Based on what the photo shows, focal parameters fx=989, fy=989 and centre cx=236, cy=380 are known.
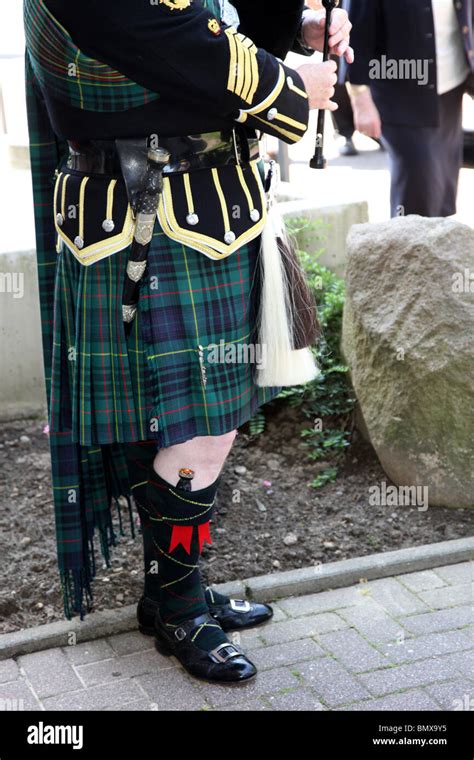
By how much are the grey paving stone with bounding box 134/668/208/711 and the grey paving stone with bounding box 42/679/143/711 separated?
3 cm

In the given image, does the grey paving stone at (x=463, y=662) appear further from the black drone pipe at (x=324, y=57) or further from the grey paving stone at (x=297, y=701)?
the black drone pipe at (x=324, y=57)

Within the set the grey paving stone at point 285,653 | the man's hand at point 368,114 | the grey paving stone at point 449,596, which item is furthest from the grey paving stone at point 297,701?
the man's hand at point 368,114

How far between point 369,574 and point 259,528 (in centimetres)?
44

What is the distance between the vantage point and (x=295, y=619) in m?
2.85

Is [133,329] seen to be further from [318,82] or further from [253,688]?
[253,688]

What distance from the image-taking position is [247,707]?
8.04 ft

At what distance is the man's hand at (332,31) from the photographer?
244 centimetres

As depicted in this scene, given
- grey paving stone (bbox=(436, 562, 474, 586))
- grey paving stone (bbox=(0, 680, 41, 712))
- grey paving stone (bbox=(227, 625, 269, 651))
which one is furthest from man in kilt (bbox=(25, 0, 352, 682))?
grey paving stone (bbox=(436, 562, 474, 586))

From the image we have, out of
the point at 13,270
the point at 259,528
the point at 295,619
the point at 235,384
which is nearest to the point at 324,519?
the point at 259,528

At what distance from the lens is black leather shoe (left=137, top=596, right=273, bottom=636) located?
277 centimetres

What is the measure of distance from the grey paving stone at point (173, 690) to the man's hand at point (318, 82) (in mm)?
1476

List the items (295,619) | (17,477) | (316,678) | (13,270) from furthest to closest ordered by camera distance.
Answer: (13,270) → (17,477) → (295,619) → (316,678)

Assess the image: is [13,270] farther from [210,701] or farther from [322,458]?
[210,701]

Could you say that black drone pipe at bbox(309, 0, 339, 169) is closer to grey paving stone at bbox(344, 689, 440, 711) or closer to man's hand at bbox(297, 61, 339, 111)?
man's hand at bbox(297, 61, 339, 111)
